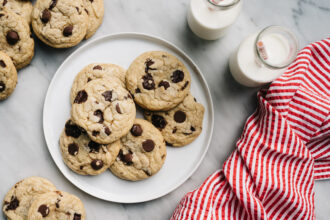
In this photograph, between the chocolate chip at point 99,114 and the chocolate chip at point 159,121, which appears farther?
the chocolate chip at point 159,121

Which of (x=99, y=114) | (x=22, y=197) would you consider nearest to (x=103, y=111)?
(x=99, y=114)

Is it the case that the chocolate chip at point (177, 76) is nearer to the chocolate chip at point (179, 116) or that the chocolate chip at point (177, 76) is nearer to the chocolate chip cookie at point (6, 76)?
the chocolate chip at point (179, 116)

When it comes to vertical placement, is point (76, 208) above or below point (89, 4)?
below

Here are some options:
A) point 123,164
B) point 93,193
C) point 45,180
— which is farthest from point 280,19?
point 45,180

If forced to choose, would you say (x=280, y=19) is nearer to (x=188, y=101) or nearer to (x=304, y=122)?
(x=304, y=122)

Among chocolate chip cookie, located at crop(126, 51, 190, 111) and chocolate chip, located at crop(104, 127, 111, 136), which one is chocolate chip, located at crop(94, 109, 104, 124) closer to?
chocolate chip, located at crop(104, 127, 111, 136)

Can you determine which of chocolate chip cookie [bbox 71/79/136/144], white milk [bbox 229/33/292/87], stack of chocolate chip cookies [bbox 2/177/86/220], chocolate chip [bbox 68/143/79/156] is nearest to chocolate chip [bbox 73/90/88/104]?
chocolate chip cookie [bbox 71/79/136/144]

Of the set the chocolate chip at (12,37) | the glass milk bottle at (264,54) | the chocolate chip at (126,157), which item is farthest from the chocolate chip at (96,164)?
the glass milk bottle at (264,54)
